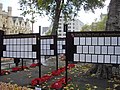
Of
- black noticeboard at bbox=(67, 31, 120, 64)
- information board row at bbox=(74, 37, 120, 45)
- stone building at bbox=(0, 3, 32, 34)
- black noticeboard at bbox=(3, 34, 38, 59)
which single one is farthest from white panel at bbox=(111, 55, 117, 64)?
stone building at bbox=(0, 3, 32, 34)

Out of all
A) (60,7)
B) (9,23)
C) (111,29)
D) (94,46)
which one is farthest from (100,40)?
(9,23)

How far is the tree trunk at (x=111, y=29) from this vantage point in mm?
11352

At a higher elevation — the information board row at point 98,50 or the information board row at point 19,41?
the information board row at point 19,41

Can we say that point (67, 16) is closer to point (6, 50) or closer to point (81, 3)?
point (81, 3)

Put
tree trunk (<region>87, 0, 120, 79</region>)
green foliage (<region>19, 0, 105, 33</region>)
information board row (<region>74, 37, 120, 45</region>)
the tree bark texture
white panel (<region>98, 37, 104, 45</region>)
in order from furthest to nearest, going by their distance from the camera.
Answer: green foliage (<region>19, 0, 105, 33</region>) < the tree bark texture < tree trunk (<region>87, 0, 120, 79</region>) < white panel (<region>98, 37, 104, 45</region>) < information board row (<region>74, 37, 120, 45</region>)

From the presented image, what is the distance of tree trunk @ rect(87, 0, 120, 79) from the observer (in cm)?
1135

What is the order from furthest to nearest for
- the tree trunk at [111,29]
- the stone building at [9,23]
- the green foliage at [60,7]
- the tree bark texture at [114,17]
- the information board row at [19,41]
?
the stone building at [9,23] → the green foliage at [60,7] → the tree bark texture at [114,17] → the tree trunk at [111,29] → the information board row at [19,41]

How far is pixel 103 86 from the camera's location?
9.38 m

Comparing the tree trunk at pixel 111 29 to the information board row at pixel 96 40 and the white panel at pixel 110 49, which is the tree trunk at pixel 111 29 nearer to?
the white panel at pixel 110 49

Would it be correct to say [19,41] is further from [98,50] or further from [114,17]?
[114,17]

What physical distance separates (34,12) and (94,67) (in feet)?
59.8

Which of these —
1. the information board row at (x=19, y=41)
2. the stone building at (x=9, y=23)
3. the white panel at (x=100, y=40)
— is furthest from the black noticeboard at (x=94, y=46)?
the stone building at (x=9, y=23)

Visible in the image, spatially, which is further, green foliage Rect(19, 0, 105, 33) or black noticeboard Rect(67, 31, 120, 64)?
green foliage Rect(19, 0, 105, 33)

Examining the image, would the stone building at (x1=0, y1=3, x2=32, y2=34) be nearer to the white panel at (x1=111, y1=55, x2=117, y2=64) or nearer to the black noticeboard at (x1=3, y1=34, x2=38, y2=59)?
the black noticeboard at (x1=3, y1=34, x2=38, y2=59)
